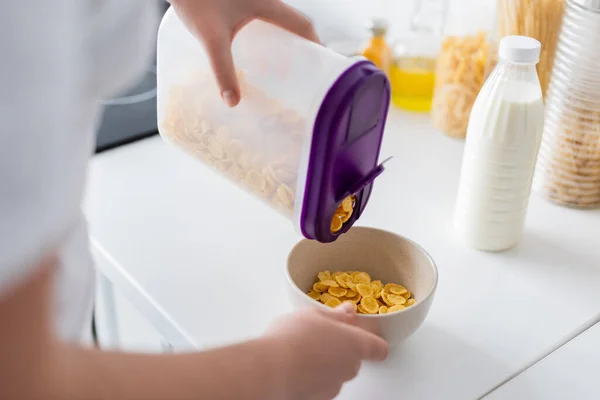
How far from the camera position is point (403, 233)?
74cm

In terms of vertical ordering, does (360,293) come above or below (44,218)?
below

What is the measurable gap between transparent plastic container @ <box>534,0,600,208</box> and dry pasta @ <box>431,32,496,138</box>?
0.33ft

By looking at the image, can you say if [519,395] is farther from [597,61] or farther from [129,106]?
[129,106]

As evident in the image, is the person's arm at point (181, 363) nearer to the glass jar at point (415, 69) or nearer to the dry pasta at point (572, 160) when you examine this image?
the dry pasta at point (572, 160)

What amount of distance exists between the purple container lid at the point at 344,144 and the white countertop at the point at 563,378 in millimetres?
189

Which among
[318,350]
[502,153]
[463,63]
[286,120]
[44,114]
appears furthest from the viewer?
[463,63]

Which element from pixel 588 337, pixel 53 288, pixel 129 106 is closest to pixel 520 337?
pixel 588 337

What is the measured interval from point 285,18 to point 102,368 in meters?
0.37

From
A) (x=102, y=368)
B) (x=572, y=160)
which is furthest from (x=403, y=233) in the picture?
(x=102, y=368)

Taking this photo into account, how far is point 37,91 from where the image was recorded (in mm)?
302

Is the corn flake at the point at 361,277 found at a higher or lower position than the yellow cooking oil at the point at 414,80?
lower

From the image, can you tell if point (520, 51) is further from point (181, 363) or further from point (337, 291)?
point (181, 363)

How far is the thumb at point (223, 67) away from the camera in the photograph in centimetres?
Answer: 59

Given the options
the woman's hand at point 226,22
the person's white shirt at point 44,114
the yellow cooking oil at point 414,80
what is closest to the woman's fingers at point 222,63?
the woman's hand at point 226,22
